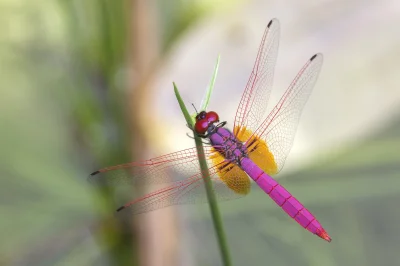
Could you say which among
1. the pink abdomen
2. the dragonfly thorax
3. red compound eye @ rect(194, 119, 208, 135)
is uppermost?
red compound eye @ rect(194, 119, 208, 135)

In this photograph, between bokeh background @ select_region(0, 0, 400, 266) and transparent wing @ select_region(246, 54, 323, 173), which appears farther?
bokeh background @ select_region(0, 0, 400, 266)

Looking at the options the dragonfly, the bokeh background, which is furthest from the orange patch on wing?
the bokeh background

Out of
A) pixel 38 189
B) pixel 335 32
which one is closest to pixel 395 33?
pixel 335 32

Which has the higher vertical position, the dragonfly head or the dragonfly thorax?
the dragonfly head

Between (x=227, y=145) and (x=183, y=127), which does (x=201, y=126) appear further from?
(x=183, y=127)

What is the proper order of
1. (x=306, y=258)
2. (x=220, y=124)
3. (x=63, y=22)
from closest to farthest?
(x=220, y=124)
(x=306, y=258)
(x=63, y=22)

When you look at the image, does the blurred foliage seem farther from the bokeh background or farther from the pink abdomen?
the pink abdomen

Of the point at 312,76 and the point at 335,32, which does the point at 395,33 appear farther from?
the point at 312,76
